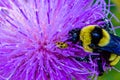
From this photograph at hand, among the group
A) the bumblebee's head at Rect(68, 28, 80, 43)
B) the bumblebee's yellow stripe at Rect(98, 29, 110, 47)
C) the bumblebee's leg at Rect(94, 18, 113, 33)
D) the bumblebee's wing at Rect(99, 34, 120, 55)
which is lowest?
the bumblebee's wing at Rect(99, 34, 120, 55)

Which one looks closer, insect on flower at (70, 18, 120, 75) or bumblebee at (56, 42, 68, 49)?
insect on flower at (70, 18, 120, 75)

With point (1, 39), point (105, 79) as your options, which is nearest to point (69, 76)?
point (1, 39)

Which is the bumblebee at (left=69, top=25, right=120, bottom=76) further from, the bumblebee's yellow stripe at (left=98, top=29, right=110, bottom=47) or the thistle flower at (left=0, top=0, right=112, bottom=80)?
the thistle flower at (left=0, top=0, right=112, bottom=80)

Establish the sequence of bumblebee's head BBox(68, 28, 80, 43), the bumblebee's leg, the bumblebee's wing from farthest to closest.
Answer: the bumblebee's leg
bumblebee's head BBox(68, 28, 80, 43)
the bumblebee's wing

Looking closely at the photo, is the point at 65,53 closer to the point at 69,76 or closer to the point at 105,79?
the point at 69,76

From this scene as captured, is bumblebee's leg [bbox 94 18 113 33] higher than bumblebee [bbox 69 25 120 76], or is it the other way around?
bumblebee's leg [bbox 94 18 113 33]

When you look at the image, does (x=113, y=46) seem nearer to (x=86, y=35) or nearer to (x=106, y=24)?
(x=86, y=35)

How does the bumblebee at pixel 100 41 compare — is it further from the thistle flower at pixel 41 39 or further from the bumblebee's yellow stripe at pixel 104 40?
the thistle flower at pixel 41 39

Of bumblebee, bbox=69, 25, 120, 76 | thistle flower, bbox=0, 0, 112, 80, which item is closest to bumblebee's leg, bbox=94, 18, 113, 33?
thistle flower, bbox=0, 0, 112, 80
